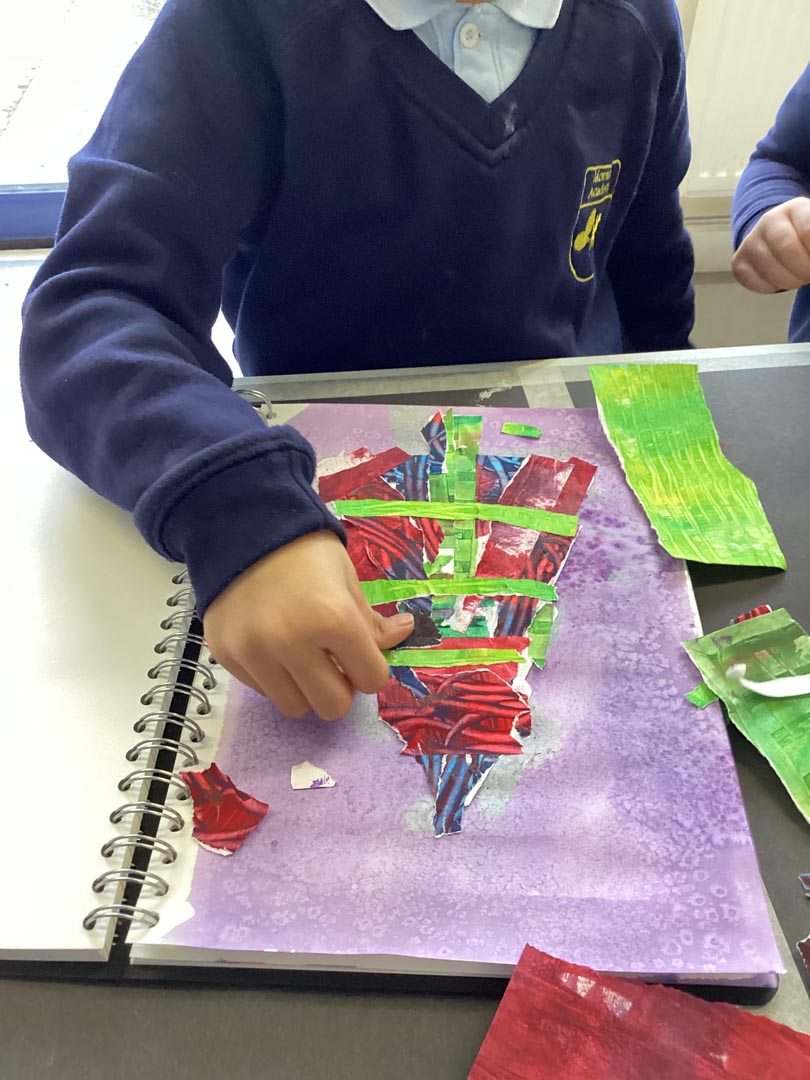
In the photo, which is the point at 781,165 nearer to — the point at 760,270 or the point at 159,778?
the point at 760,270

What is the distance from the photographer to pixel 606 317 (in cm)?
81

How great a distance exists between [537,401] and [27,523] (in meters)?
0.35

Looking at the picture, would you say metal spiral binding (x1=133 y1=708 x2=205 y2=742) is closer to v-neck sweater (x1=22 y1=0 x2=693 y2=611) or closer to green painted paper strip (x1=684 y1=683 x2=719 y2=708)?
v-neck sweater (x1=22 y1=0 x2=693 y2=611)

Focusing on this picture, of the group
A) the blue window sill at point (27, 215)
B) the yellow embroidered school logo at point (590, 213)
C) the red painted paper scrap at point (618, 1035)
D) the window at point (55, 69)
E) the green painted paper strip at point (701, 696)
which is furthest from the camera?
the window at point (55, 69)

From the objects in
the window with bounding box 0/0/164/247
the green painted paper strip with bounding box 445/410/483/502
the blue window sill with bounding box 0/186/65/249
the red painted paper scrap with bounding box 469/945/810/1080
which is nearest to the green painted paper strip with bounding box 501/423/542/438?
the green painted paper strip with bounding box 445/410/483/502

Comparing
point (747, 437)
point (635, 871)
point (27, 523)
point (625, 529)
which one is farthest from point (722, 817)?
point (27, 523)

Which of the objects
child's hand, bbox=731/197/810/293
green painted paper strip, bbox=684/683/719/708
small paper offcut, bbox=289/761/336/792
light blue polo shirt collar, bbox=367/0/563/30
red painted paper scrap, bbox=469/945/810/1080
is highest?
light blue polo shirt collar, bbox=367/0/563/30

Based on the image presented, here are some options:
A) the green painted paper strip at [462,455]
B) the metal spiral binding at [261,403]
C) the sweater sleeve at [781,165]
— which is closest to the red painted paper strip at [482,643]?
the green painted paper strip at [462,455]

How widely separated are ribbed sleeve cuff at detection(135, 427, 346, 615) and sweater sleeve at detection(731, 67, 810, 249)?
0.57 meters

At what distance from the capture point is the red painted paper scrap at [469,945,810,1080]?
321 millimetres

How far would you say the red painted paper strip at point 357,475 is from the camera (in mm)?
544

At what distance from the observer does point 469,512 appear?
1.74 ft

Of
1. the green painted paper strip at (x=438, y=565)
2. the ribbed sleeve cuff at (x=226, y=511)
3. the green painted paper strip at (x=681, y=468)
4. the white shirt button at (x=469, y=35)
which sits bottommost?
the green painted paper strip at (x=438, y=565)

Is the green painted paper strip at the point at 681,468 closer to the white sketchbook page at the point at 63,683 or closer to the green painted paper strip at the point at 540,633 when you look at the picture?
the green painted paper strip at the point at 540,633
